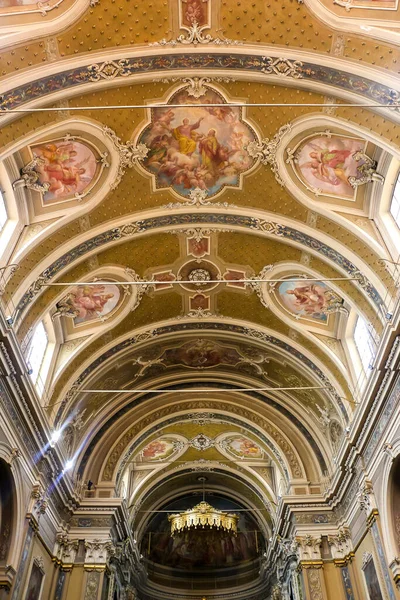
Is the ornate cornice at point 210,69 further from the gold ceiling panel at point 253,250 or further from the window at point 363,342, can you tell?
the window at point 363,342

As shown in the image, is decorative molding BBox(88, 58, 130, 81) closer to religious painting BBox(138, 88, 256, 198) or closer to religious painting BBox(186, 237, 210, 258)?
religious painting BBox(138, 88, 256, 198)

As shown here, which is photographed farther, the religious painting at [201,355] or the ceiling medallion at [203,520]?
the ceiling medallion at [203,520]

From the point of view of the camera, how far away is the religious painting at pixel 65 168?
11.0 m

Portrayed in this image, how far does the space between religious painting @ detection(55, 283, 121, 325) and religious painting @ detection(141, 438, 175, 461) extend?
8.95 metres

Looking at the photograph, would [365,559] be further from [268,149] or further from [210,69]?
[210,69]

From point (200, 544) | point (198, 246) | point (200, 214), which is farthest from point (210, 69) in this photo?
point (200, 544)

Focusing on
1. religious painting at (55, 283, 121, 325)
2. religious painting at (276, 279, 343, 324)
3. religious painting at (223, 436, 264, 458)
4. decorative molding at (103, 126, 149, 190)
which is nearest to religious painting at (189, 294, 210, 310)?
religious painting at (276, 279, 343, 324)

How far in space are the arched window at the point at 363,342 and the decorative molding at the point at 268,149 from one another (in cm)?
447

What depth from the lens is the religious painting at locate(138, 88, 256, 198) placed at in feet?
36.1

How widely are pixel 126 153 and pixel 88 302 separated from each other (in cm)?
458

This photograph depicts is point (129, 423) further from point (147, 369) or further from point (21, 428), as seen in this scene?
point (21, 428)

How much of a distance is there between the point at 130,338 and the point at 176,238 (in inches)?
151

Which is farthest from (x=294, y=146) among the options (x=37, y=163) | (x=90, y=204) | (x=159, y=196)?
(x=37, y=163)

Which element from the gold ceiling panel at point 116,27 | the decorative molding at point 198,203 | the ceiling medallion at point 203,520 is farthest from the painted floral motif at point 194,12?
the ceiling medallion at point 203,520
